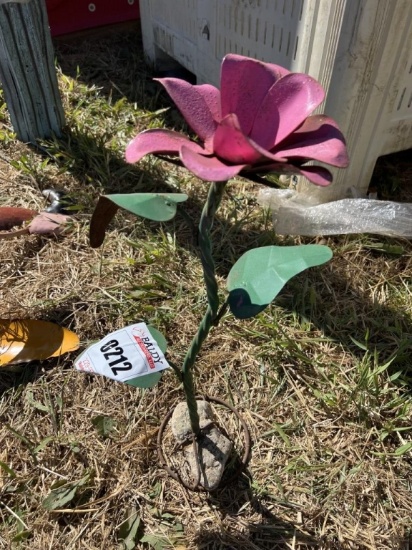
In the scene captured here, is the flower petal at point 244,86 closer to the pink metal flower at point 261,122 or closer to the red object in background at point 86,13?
the pink metal flower at point 261,122

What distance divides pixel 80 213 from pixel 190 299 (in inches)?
21.4

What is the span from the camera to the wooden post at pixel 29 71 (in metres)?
1.82

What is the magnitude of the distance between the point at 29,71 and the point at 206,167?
5.16ft

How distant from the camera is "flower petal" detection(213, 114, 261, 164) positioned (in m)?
0.62

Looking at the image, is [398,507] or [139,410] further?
[139,410]

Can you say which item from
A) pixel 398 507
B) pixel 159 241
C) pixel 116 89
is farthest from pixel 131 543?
pixel 116 89

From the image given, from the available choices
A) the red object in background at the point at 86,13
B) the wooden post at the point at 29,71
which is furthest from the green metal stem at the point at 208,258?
the red object in background at the point at 86,13

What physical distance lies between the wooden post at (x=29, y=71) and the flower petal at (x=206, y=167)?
4.81 feet

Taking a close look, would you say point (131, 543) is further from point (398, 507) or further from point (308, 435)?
point (398, 507)

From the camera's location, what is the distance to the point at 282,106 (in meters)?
0.71

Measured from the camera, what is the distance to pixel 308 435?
4.29 ft

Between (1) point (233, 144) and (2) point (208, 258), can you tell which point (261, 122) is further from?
(2) point (208, 258)

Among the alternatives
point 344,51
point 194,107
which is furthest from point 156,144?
point 344,51

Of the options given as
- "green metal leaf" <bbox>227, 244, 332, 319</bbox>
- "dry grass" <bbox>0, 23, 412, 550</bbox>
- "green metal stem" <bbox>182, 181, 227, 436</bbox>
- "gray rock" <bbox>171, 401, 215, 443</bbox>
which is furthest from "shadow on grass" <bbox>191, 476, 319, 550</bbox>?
"green metal leaf" <bbox>227, 244, 332, 319</bbox>
